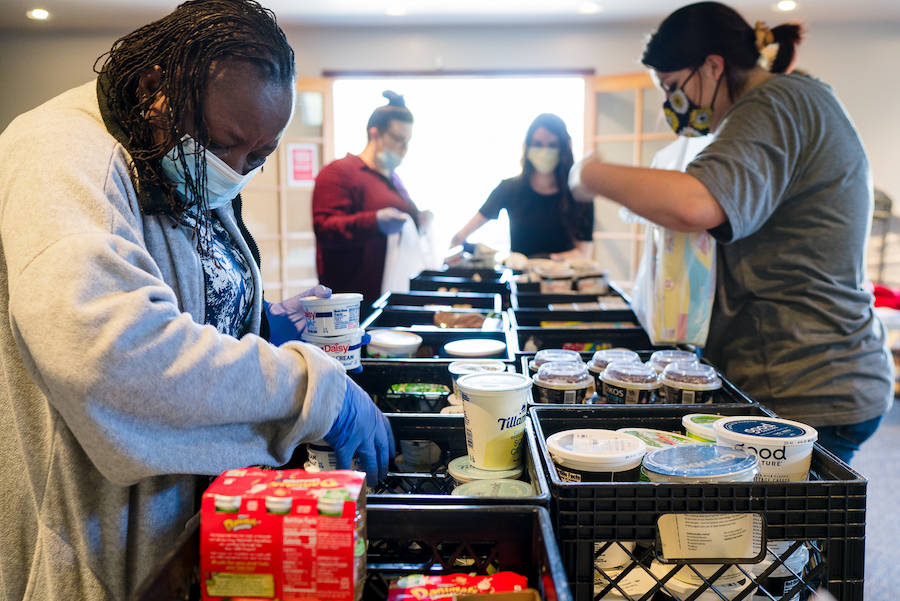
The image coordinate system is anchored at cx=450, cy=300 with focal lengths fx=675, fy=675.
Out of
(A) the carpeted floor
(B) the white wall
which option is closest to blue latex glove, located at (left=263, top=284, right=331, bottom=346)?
(A) the carpeted floor

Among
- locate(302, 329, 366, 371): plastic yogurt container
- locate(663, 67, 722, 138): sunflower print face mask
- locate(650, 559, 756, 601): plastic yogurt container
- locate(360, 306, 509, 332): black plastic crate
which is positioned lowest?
locate(650, 559, 756, 601): plastic yogurt container

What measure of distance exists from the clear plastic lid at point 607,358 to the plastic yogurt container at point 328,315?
20.0 inches

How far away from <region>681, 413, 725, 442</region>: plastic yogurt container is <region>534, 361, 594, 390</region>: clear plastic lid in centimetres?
21

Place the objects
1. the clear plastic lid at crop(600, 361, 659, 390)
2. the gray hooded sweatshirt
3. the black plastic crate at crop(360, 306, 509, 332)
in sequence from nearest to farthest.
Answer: the gray hooded sweatshirt, the clear plastic lid at crop(600, 361, 659, 390), the black plastic crate at crop(360, 306, 509, 332)

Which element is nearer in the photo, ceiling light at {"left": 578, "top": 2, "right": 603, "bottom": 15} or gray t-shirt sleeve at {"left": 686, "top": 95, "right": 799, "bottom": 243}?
gray t-shirt sleeve at {"left": 686, "top": 95, "right": 799, "bottom": 243}

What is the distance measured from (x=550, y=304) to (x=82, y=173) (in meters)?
1.70

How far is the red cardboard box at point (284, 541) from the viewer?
648 mm

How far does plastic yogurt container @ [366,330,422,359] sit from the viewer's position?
1.50m

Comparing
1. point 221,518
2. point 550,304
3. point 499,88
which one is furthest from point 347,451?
point 499,88

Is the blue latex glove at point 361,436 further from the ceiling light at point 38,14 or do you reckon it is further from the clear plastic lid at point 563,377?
the ceiling light at point 38,14

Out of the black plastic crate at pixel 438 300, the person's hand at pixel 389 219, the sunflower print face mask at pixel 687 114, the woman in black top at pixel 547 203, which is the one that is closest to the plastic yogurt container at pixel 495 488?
the sunflower print face mask at pixel 687 114

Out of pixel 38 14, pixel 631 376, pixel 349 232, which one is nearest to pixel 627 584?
pixel 631 376

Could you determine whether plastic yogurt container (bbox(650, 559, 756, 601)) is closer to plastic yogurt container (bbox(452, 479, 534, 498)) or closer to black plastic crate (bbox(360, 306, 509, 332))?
plastic yogurt container (bbox(452, 479, 534, 498))

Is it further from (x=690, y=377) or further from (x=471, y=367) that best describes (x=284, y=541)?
(x=690, y=377)
